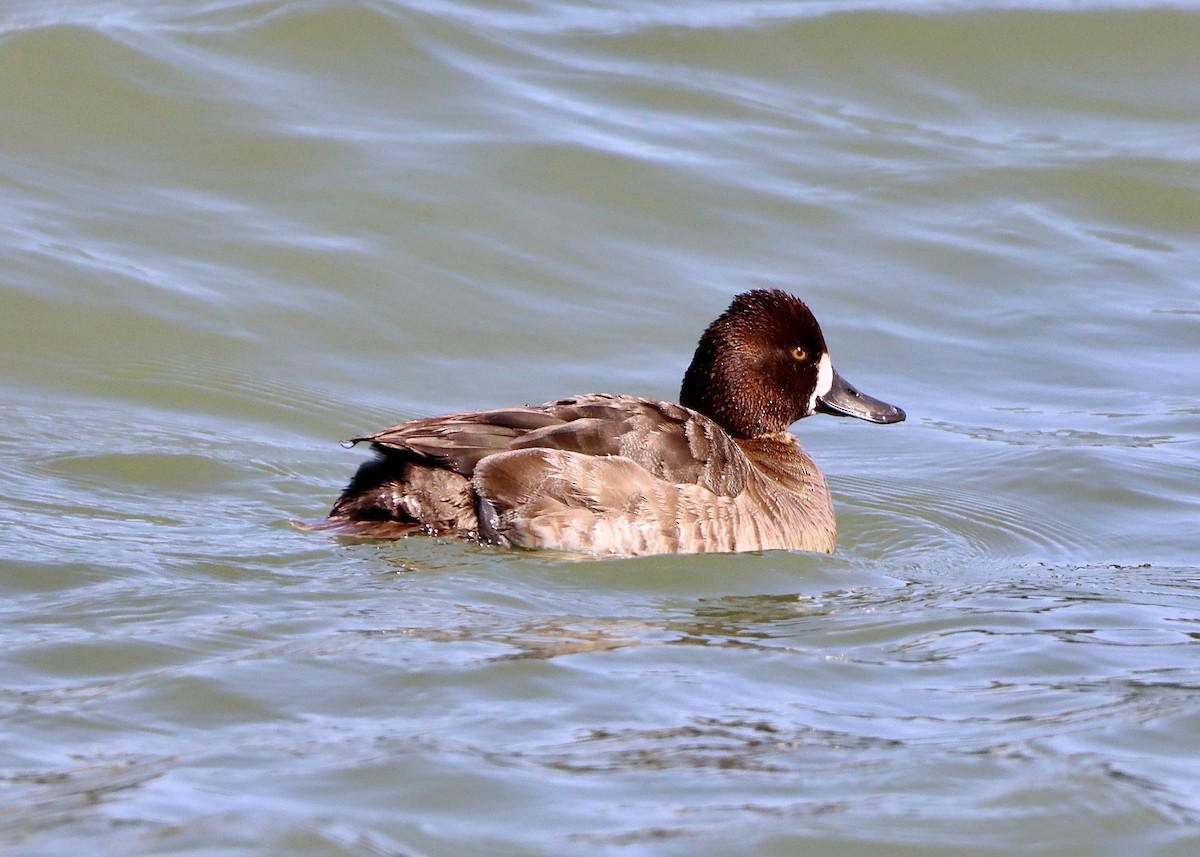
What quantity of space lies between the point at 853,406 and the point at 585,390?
169 centimetres

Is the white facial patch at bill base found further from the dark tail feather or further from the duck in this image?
the dark tail feather

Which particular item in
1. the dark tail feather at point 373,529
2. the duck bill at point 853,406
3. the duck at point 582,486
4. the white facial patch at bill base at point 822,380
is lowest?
the dark tail feather at point 373,529

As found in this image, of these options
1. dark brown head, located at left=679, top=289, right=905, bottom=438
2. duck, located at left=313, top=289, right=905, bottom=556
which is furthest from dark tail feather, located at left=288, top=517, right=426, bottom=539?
dark brown head, located at left=679, top=289, right=905, bottom=438

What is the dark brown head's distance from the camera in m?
7.50

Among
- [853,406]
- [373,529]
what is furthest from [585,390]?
[373,529]

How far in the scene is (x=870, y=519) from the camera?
7.97m

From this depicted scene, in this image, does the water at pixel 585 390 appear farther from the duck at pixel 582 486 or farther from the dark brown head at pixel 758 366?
the dark brown head at pixel 758 366

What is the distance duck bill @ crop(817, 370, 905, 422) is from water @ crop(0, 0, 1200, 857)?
0.43 metres

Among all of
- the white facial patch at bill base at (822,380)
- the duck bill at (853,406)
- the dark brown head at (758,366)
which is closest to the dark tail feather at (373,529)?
the dark brown head at (758,366)

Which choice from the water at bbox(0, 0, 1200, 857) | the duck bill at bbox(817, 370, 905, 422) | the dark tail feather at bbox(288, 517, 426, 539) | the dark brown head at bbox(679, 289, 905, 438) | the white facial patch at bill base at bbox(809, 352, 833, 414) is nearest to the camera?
the water at bbox(0, 0, 1200, 857)

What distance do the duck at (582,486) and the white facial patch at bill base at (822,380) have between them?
591 mm

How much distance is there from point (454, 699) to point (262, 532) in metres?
2.18

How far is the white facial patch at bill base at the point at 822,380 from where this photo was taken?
25.5 feet

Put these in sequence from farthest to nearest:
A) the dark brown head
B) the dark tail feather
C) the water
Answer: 1. the dark brown head
2. the dark tail feather
3. the water
